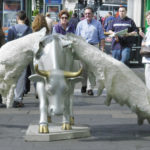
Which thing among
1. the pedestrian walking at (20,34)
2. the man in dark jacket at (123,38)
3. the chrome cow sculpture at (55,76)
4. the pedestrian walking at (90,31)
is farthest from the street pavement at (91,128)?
the man in dark jacket at (123,38)

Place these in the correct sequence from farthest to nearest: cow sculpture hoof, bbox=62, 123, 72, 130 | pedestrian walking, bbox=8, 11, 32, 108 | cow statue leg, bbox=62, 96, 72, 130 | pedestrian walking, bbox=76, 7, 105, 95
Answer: pedestrian walking, bbox=76, 7, 105, 95 < pedestrian walking, bbox=8, 11, 32, 108 < cow sculpture hoof, bbox=62, 123, 72, 130 < cow statue leg, bbox=62, 96, 72, 130

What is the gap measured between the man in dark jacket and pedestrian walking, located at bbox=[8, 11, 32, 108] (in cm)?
272

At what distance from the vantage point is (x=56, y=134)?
842cm

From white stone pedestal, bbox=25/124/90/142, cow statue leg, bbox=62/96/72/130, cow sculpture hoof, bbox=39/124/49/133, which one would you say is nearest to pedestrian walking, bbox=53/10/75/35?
white stone pedestal, bbox=25/124/90/142

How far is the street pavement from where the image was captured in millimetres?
8016

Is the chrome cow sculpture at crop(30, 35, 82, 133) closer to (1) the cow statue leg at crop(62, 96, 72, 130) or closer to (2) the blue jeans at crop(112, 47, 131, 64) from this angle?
(1) the cow statue leg at crop(62, 96, 72, 130)

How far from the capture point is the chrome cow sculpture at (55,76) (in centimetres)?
778

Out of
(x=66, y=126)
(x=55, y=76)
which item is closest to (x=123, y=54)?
(x=66, y=126)

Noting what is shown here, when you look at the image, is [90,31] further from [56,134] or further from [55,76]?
[55,76]

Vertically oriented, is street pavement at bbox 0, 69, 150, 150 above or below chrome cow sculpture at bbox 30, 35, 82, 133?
below

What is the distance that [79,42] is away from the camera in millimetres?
8672

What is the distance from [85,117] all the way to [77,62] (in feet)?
6.13

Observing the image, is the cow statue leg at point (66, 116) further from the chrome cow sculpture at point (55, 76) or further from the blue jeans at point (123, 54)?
the blue jeans at point (123, 54)

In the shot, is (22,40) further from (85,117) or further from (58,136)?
(85,117)
